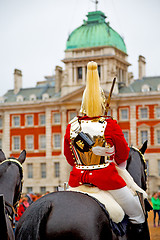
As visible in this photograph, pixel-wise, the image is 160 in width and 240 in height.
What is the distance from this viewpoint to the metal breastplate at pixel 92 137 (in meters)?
5.23

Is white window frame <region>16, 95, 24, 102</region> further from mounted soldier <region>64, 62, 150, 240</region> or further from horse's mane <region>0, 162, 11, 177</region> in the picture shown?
mounted soldier <region>64, 62, 150, 240</region>

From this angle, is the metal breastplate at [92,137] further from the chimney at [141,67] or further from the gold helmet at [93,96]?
the chimney at [141,67]

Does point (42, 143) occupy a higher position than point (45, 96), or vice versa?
point (45, 96)

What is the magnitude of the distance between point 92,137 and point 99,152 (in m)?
0.18

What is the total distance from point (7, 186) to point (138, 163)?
166 cm

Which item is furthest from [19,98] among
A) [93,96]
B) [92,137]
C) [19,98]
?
[92,137]

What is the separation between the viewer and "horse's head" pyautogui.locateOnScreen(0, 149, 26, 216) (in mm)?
6000

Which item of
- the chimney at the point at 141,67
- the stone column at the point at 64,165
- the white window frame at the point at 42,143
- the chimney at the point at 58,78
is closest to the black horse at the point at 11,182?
the stone column at the point at 64,165

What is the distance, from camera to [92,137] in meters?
5.25

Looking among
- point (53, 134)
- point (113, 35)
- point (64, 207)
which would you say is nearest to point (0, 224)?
point (64, 207)

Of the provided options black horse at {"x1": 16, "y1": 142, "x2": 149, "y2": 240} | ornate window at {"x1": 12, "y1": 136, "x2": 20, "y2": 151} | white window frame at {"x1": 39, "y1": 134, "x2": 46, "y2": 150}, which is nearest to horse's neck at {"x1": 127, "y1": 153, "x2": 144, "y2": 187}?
black horse at {"x1": 16, "y1": 142, "x2": 149, "y2": 240}

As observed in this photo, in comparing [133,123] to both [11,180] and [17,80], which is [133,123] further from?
[11,180]

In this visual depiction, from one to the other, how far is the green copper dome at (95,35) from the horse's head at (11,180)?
47.1 m

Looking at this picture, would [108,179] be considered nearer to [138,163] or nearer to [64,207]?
[64,207]
